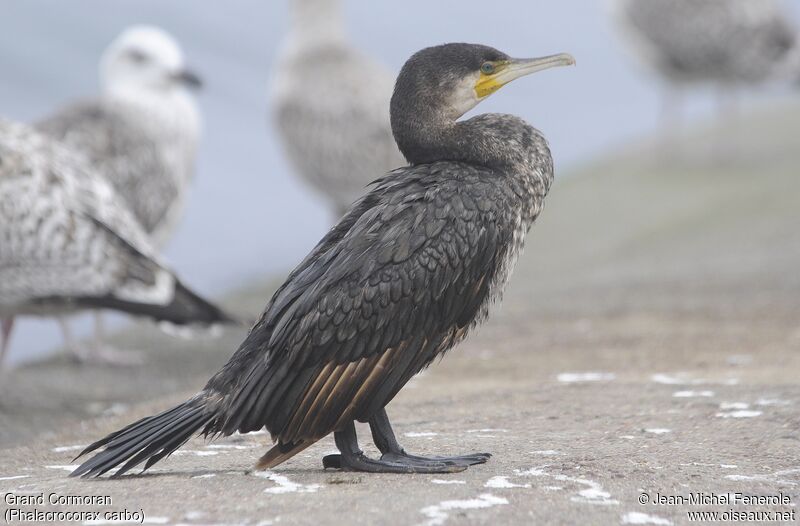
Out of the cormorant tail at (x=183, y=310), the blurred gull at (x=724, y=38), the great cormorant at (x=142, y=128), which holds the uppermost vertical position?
the blurred gull at (x=724, y=38)

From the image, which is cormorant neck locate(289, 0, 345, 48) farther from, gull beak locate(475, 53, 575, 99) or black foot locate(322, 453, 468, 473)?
black foot locate(322, 453, 468, 473)

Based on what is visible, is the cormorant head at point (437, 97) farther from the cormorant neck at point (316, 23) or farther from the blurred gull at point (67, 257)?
the cormorant neck at point (316, 23)

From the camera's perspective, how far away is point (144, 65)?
36.8 ft

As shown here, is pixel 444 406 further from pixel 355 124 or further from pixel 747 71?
pixel 747 71

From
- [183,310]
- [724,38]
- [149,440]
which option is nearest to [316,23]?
[183,310]

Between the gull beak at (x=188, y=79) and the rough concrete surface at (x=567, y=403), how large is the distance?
2.08m

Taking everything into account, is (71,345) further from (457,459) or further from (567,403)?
(457,459)

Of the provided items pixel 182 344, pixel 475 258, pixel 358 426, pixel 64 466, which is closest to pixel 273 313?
pixel 475 258

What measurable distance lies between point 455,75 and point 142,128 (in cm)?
553

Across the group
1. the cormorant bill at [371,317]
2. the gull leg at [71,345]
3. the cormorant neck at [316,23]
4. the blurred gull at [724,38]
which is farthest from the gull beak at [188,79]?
the blurred gull at [724,38]

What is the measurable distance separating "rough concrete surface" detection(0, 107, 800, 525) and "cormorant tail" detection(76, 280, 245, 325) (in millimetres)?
468

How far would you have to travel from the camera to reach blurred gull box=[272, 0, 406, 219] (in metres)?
12.1

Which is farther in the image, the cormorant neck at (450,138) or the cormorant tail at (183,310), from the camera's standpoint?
the cormorant tail at (183,310)

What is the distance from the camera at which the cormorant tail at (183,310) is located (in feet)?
25.9
